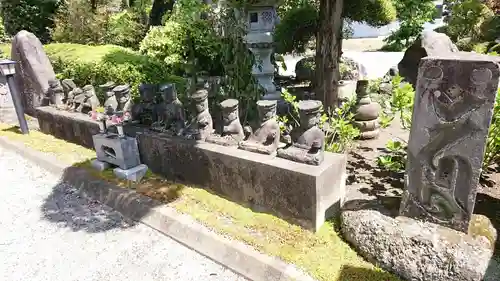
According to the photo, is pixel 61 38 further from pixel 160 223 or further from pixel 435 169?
pixel 435 169

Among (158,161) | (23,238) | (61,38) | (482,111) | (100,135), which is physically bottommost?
(23,238)

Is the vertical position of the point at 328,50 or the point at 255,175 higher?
the point at 328,50

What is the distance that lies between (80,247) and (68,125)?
11.2 ft

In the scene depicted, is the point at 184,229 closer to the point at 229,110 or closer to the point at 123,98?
the point at 229,110

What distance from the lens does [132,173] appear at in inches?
196

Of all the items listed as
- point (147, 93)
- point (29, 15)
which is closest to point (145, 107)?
point (147, 93)

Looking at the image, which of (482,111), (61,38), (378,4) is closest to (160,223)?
(482,111)

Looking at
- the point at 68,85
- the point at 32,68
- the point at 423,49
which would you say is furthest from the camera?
the point at 423,49

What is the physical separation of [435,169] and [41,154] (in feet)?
20.3

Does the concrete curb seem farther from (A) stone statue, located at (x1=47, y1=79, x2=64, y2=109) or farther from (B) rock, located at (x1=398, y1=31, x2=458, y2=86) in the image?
(B) rock, located at (x1=398, y1=31, x2=458, y2=86)

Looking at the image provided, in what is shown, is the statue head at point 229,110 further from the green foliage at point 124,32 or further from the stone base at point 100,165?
the green foliage at point 124,32

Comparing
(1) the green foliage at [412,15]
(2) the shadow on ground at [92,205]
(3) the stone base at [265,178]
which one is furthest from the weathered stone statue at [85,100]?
(1) the green foliage at [412,15]

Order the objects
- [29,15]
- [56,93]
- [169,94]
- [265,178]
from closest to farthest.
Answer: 1. [265,178]
2. [169,94]
3. [56,93]
4. [29,15]

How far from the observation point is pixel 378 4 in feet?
32.3
